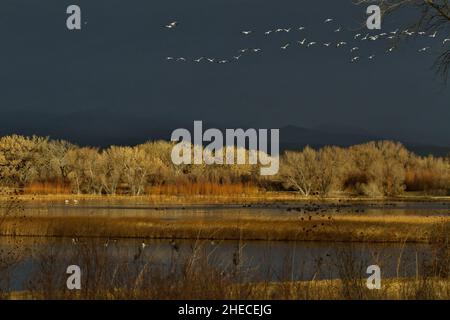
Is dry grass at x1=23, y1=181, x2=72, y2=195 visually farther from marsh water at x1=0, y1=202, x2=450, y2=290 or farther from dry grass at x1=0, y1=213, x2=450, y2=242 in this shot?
marsh water at x1=0, y1=202, x2=450, y2=290

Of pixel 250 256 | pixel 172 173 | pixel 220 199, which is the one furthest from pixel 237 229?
pixel 172 173

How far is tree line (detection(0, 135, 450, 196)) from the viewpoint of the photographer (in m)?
115

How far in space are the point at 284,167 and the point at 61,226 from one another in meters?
83.4

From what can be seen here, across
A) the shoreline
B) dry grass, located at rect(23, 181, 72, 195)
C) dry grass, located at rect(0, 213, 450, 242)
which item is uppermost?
dry grass, located at rect(23, 181, 72, 195)

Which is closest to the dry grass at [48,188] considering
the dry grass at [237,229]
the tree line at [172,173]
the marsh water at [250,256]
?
the tree line at [172,173]

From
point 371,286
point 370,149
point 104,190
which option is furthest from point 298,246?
point 370,149

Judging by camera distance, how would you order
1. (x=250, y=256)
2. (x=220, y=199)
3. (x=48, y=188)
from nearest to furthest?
(x=250, y=256) < (x=220, y=199) < (x=48, y=188)

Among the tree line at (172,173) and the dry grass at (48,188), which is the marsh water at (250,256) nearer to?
the dry grass at (48,188)

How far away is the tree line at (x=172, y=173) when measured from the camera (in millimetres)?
115312

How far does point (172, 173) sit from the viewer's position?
4998 inches

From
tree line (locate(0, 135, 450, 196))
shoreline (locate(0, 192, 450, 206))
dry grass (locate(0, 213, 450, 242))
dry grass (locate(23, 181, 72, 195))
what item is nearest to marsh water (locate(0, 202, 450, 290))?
dry grass (locate(0, 213, 450, 242))

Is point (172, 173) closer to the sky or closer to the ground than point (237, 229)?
closer to the sky

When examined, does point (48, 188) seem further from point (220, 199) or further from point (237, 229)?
point (237, 229)

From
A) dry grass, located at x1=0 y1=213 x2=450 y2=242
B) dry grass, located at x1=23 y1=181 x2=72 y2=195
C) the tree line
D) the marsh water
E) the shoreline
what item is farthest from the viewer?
the tree line
